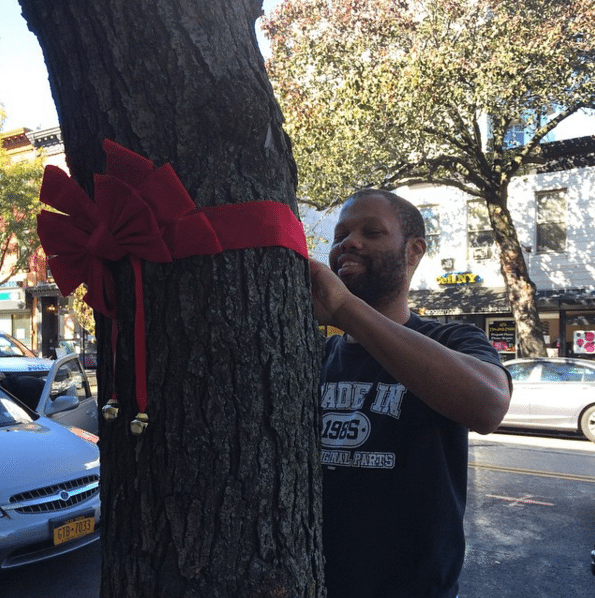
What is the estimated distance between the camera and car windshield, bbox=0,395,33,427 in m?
5.60

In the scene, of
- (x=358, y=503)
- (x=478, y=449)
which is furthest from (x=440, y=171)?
(x=358, y=503)

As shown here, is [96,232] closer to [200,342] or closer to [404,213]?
[200,342]

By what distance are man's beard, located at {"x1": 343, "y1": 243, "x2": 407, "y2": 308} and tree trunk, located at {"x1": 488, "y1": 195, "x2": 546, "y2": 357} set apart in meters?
13.1

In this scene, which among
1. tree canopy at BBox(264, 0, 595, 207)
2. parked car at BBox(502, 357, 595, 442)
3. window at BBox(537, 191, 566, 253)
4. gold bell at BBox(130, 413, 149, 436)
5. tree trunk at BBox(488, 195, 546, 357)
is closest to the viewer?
gold bell at BBox(130, 413, 149, 436)

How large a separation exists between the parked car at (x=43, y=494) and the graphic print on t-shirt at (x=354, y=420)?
3.47 m

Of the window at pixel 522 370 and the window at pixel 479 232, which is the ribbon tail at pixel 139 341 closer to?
the window at pixel 522 370

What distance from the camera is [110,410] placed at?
125cm

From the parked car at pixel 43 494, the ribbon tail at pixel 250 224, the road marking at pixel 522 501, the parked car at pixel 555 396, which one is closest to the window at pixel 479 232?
the parked car at pixel 555 396

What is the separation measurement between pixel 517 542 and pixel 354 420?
15.0 ft

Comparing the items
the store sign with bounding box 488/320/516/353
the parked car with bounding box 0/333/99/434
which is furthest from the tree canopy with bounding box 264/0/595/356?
the parked car with bounding box 0/333/99/434

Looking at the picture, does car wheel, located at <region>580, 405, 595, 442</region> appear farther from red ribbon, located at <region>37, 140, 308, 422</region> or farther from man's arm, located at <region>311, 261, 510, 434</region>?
red ribbon, located at <region>37, 140, 308, 422</region>

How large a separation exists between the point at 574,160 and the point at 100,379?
18287 mm

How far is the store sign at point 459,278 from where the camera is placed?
18.6m

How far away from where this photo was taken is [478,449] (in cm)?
1008
